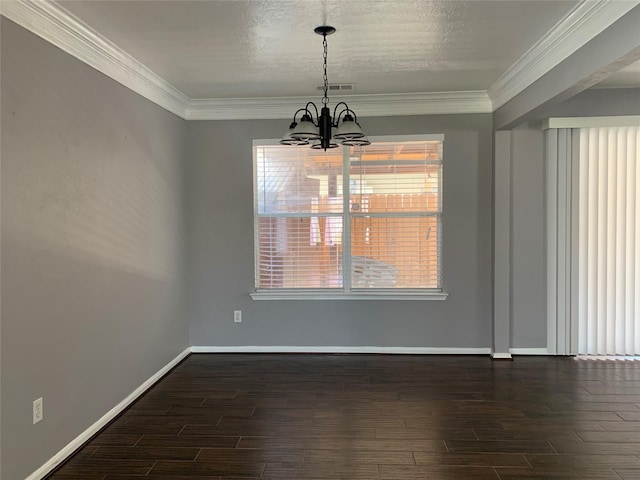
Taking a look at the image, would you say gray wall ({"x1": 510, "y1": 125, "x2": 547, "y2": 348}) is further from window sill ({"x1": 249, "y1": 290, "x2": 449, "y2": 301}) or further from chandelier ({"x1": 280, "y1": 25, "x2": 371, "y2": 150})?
chandelier ({"x1": 280, "y1": 25, "x2": 371, "y2": 150})

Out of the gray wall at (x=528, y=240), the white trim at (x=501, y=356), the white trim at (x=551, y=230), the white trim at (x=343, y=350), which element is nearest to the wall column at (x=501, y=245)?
the white trim at (x=501, y=356)

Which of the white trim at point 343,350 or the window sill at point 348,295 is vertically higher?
the window sill at point 348,295

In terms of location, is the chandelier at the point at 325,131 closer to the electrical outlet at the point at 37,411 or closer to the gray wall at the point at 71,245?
the gray wall at the point at 71,245

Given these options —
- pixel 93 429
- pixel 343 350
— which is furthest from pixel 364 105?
pixel 93 429

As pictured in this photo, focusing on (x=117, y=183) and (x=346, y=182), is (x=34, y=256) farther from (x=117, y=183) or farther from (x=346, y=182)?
(x=346, y=182)

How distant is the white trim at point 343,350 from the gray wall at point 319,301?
2.0 inches

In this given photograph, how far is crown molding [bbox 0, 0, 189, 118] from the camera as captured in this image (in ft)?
7.79

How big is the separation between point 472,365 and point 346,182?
212 cm

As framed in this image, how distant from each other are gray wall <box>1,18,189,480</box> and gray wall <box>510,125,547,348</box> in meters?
3.34

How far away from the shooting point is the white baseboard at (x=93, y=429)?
8.38 feet

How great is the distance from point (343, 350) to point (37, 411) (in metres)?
2.88

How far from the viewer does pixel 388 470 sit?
8.51ft

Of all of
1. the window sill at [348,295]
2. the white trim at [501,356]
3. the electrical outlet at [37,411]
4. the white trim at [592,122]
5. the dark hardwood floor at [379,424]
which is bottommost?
the dark hardwood floor at [379,424]

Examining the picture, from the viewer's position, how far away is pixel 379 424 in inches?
124
